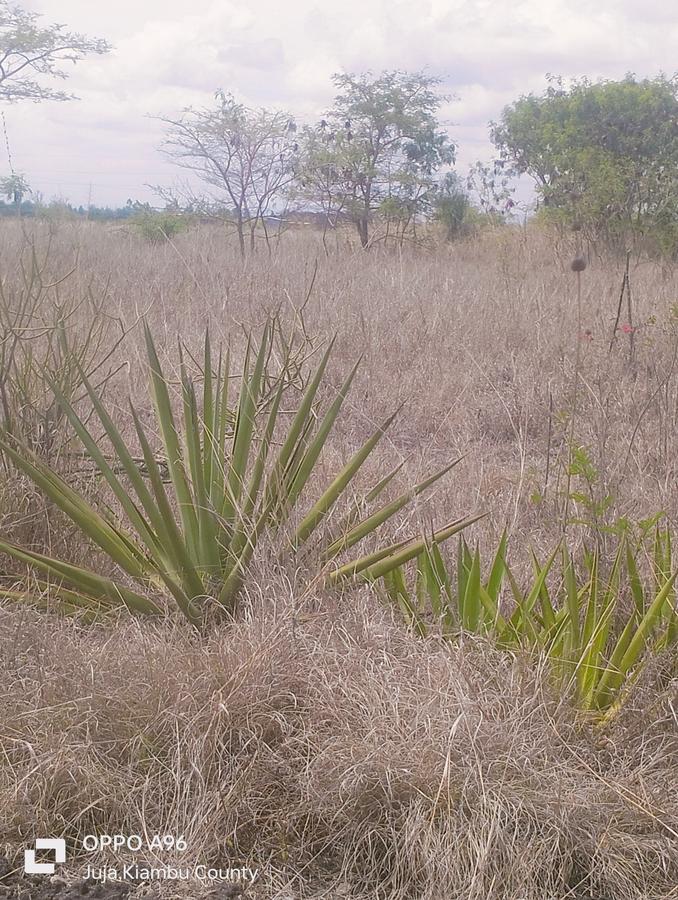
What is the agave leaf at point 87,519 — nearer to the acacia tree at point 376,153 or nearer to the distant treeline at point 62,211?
the distant treeline at point 62,211

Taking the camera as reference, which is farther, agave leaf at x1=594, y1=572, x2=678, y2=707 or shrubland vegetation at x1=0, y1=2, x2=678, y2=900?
agave leaf at x1=594, y1=572, x2=678, y2=707

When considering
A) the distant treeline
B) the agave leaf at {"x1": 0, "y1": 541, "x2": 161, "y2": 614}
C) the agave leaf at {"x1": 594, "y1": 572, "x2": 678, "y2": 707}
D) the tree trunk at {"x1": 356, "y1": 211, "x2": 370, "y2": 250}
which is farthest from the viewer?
the tree trunk at {"x1": 356, "y1": 211, "x2": 370, "y2": 250}

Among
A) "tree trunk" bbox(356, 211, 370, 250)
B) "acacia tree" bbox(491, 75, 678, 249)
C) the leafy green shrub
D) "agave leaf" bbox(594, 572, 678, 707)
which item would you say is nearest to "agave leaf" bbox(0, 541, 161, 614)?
the leafy green shrub

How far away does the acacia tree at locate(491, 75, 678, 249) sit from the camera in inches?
450

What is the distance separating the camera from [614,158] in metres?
11.8

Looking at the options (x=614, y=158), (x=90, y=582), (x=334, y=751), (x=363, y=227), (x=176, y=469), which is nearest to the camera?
(x=334, y=751)

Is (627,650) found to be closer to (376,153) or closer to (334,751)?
(334,751)

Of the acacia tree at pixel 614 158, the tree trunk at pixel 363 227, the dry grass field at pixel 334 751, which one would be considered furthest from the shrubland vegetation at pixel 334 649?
the tree trunk at pixel 363 227

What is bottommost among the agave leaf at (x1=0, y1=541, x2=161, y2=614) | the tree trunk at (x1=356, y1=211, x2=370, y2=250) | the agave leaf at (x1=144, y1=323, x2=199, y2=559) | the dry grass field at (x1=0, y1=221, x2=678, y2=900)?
the dry grass field at (x1=0, y1=221, x2=678, y2=900)

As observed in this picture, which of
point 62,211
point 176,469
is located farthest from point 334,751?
point 62,211

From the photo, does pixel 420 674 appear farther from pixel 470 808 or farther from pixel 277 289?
pixel 277 289

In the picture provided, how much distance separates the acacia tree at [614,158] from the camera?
11422 millimetres

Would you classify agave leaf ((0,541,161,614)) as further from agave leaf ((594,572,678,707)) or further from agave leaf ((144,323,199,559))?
agave leaf ((594,572,678,707))

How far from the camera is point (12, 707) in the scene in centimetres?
203
